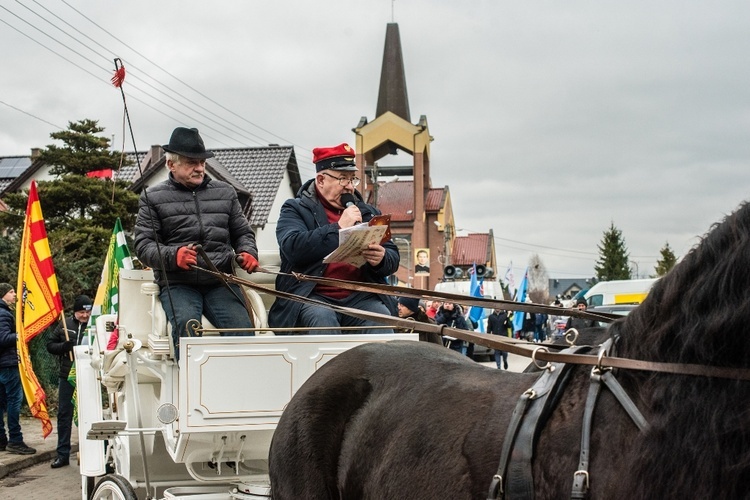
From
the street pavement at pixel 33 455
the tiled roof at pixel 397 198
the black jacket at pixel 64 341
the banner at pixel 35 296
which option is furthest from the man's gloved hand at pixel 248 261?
the tiled roof at pixel 397 198

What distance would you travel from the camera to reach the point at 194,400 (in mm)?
4105

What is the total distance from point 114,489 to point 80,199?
51.4 feet

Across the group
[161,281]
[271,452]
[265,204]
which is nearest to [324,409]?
[271,452]

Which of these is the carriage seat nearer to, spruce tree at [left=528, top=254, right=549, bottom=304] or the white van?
the white van

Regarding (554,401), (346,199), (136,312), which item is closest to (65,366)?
(136,312)

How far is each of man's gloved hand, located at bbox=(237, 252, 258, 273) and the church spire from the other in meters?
53.7

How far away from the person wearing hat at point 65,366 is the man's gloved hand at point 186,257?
4919 millimetres

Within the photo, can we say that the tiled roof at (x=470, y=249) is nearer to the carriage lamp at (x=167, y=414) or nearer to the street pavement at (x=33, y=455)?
the street pavement at (x=33, y=455)

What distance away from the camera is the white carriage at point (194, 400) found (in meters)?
4.13

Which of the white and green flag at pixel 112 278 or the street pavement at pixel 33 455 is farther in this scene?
the street pavement at pixel 33 455

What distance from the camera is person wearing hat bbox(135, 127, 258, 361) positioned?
16.3 ft

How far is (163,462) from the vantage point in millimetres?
5258

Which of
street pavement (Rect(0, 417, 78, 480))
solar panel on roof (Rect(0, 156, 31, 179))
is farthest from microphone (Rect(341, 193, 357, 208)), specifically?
solar panel on roof (Rect(0, 156, 31, 179))

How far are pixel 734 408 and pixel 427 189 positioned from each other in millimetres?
56608
